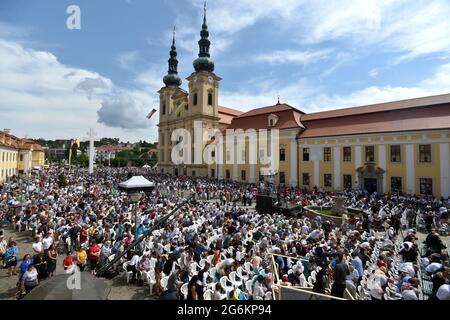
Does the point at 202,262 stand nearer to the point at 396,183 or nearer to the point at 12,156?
the point at 396,183

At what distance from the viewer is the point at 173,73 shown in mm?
58688

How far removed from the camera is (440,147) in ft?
70.8

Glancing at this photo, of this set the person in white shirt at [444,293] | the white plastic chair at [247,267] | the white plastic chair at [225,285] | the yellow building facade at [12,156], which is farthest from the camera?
the yellow building facade at [12,156]

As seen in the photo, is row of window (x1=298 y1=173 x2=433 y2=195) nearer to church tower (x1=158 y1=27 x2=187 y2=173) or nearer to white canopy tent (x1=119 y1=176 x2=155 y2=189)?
white canopy tent (x1=119 y1=176 x2=155 y2=189)

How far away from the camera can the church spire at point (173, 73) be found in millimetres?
57656

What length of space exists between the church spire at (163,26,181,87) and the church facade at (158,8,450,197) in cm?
1409

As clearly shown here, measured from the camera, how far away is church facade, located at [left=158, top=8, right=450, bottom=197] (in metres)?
22.3

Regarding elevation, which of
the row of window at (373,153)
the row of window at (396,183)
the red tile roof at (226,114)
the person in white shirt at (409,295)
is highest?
the red tile roof at (226,114)

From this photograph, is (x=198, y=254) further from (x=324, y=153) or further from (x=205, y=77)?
(x=205, y=77)

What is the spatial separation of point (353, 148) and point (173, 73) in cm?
4641

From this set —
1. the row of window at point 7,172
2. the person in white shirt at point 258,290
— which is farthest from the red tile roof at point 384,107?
the row of window at point 7,172

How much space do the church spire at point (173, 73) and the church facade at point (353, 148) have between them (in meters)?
14.1

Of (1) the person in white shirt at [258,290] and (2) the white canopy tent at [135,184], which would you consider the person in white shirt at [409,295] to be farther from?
(2) the white canopy tent at [135,184]
